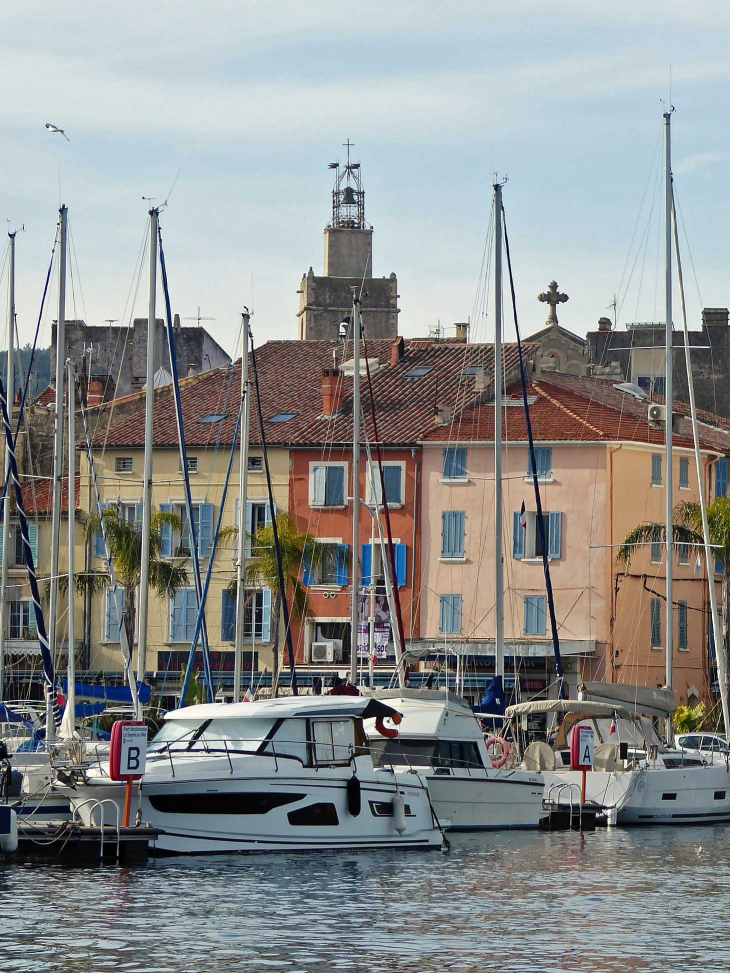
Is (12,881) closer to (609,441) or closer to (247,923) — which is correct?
(247,923)

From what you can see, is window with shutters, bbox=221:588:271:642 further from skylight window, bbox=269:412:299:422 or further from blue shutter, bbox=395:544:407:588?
skylight window, bbox=269:412:299:422

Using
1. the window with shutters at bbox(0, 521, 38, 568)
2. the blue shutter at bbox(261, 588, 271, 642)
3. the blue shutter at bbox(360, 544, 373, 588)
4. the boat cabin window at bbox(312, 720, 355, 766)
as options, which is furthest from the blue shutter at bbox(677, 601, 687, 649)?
the boat cabin window at bbox(312, 720, 355, 766)

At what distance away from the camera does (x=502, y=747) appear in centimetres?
3806

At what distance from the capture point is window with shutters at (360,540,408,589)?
194 feet

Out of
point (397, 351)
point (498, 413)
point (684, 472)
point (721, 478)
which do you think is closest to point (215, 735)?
point (498, 413)

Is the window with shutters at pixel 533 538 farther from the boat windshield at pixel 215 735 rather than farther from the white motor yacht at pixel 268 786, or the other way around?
the boat windshield at pixel 215 735

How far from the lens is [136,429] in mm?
65500

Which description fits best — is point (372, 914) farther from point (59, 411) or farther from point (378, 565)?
point (378, 565)

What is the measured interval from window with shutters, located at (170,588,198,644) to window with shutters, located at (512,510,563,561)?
11716mm

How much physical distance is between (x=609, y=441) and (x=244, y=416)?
18.2m

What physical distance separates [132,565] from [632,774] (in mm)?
25264

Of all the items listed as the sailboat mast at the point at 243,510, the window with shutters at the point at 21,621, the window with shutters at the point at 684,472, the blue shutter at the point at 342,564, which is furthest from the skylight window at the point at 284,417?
the sailboat mast at the point at 243,510

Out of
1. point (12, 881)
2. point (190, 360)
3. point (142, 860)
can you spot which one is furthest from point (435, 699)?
point (190, 360)

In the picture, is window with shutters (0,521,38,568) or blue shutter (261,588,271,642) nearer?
blue shutter (261,588,271,642)
